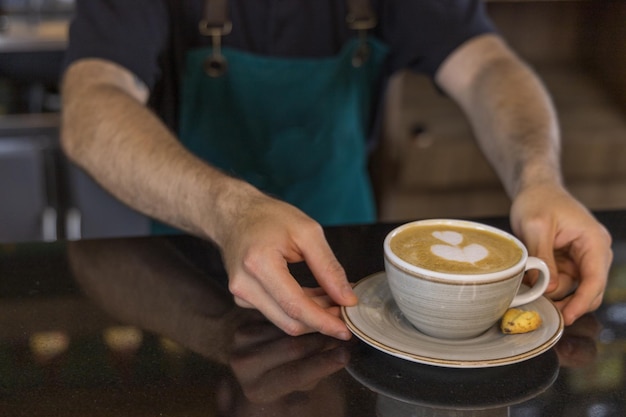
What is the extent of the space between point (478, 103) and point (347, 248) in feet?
1.77

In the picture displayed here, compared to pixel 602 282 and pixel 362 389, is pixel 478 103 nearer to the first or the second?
pixel 602 282

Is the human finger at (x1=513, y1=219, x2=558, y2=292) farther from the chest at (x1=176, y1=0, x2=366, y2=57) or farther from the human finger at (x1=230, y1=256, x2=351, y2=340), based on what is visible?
the chest at (x1=176, y1=0, x2=366, y2=57)

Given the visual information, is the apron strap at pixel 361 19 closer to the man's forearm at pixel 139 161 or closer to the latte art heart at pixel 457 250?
the man's forearm at pixel 139 161

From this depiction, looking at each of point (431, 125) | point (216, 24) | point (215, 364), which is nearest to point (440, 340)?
point (215, 364)

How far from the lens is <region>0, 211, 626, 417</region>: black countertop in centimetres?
71

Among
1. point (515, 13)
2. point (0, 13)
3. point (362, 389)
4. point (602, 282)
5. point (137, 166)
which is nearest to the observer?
point (362, 389)

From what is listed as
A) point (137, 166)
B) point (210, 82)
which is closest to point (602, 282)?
point (137, 166)

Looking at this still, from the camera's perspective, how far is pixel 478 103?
57.6 inches

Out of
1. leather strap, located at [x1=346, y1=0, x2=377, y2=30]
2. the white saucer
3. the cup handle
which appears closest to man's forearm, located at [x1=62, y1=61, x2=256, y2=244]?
the white saucer

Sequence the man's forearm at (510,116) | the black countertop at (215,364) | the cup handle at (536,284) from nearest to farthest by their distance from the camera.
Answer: the black countertop at (215,364)
the cup handle at (536,284)
the man's forearm at (510,116)

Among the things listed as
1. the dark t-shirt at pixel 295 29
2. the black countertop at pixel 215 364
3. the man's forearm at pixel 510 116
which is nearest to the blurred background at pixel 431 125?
the dark t-shirt at pixel 295 29

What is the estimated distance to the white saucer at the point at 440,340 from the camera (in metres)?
0.75

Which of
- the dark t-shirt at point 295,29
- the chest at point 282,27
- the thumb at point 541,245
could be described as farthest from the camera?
the chest at point 282,27

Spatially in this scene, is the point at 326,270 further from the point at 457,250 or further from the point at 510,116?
the point at 510,116
